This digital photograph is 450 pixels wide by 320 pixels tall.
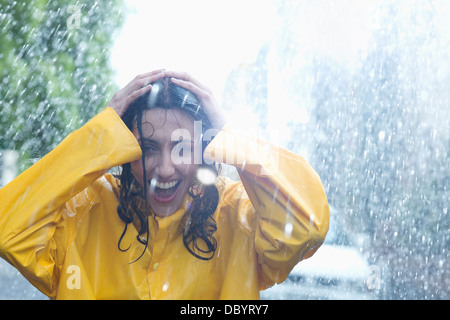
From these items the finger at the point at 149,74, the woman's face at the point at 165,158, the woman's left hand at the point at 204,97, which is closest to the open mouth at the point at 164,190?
the woman's face at the point at 165,158

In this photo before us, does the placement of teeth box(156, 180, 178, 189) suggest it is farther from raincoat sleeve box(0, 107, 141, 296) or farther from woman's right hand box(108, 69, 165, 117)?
woman's right hand box(108, 69, 165, 117)

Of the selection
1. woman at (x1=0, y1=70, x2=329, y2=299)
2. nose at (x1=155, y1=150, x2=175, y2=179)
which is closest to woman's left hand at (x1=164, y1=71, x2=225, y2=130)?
woman at (x1=0, y1=70, x2=329, y2=299)

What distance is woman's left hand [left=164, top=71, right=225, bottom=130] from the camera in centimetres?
185

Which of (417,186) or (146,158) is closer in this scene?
(146,158)

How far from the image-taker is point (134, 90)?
1840 mm

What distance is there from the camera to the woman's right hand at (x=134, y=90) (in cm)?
182

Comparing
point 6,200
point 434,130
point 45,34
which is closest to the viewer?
point 6,200

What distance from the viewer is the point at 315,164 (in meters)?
12.8

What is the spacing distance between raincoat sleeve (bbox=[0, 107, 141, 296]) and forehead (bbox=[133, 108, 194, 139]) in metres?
0.09

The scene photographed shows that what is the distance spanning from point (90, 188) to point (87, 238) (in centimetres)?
21

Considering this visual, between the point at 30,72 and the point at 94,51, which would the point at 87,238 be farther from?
the point at 94,51

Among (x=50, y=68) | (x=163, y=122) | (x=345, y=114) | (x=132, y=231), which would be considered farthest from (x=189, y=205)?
(x=345, y=114)

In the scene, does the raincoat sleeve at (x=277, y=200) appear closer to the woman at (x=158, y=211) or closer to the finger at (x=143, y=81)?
the woman at (x=158, y=211)

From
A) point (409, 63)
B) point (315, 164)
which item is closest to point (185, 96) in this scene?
point (409, 63)
